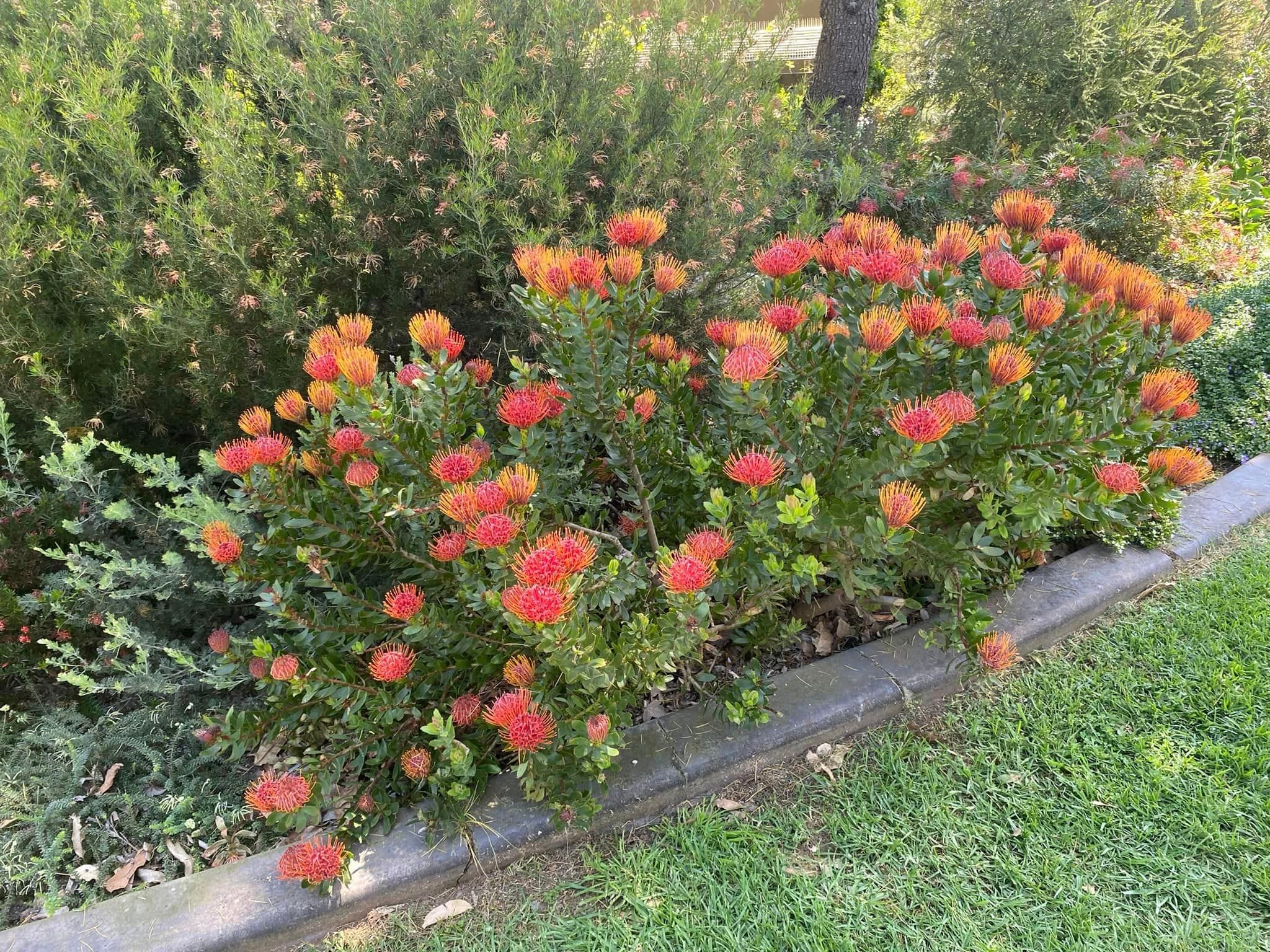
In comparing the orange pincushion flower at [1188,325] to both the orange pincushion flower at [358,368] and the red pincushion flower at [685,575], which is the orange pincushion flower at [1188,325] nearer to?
the red pincushion flower at [685,575]

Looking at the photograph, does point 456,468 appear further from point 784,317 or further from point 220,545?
point 784,317

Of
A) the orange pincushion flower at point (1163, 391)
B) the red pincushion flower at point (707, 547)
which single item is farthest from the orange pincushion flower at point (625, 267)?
the orange pincushion flower at point (1163, 391)

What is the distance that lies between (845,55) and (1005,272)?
Result: 5148mm

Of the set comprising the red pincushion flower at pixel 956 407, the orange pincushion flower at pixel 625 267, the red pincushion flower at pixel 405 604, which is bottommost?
the red pincushion flower at pixel 405 604

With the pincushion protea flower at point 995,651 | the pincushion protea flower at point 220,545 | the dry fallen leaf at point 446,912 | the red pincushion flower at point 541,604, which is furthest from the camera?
the pincushion protea flower at point 995,651

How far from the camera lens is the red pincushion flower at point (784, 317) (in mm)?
1700

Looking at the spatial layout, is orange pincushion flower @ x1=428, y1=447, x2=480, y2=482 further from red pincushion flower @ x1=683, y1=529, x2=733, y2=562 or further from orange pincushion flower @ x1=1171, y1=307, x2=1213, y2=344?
orange pincushion flower @ x1=1171, y1=307, x2=1213, y2=344

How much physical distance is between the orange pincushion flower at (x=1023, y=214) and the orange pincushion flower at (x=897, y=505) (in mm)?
954

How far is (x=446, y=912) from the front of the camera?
1646 mm

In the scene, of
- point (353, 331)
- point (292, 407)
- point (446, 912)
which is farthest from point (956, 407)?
point (446, 912)

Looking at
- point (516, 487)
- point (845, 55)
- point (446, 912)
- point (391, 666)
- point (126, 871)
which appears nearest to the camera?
point (516, 487)

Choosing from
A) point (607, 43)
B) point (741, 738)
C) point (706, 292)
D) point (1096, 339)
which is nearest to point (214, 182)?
point (607, 43)

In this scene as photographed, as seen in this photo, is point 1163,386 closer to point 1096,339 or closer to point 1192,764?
point 1096,339

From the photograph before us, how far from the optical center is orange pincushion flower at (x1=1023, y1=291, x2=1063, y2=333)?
1.67 metres
